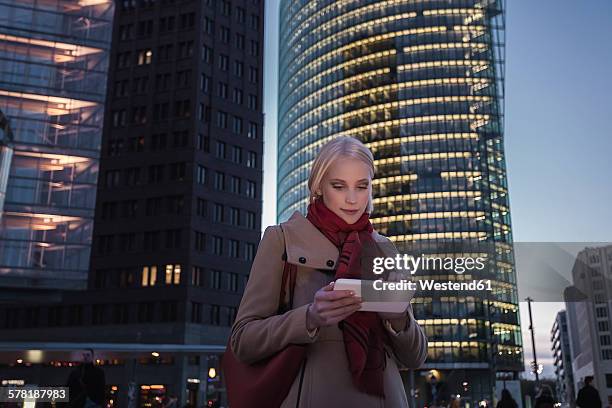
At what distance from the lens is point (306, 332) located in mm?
2289

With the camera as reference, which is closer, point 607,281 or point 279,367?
point 279,367

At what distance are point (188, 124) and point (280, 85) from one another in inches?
2712

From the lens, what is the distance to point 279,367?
2377 millimetres

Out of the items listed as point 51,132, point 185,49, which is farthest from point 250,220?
point 51,132

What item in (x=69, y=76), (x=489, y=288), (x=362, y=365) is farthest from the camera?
(x=69, y=76)

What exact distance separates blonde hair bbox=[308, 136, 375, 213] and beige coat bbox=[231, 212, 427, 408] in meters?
0.19

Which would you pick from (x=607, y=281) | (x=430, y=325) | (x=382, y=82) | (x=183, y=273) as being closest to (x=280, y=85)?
(x=382, y=82)

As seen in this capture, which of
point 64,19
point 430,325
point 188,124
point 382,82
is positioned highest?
point 382,82

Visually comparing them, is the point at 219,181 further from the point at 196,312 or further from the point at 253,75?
the point at 253,75

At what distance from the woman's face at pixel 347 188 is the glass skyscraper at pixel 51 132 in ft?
107

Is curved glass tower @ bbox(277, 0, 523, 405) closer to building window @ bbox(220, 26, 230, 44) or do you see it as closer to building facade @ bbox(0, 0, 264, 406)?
building facade @ bbox(0, 0, 264, 406)

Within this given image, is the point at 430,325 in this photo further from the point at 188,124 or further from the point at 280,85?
the point at 280,85

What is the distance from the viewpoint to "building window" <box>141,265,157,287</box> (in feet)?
219

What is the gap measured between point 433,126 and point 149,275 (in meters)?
56.8
